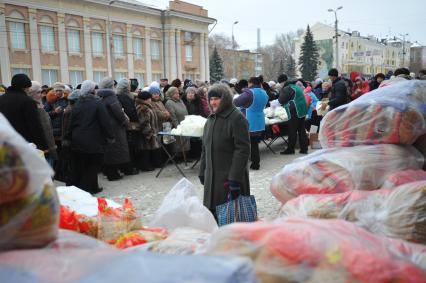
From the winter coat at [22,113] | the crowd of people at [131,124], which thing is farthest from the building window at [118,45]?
the winter coat at [22,113]

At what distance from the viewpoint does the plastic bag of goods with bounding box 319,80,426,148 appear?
283 cm

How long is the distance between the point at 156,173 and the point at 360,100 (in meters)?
5.00

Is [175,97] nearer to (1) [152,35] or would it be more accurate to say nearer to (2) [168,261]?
(2) [168,261]

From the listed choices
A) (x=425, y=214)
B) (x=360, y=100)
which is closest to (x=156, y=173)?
(x=360, y=100)

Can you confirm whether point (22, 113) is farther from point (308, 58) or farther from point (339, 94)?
point (308, 58)

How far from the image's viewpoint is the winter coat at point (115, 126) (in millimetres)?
6719

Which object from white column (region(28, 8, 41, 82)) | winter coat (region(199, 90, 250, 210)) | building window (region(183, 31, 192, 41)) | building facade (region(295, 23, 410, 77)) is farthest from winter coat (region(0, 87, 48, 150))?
building facade (region(295, 23, 410, 77))

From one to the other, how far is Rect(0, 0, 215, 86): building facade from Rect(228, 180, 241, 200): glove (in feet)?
90.0

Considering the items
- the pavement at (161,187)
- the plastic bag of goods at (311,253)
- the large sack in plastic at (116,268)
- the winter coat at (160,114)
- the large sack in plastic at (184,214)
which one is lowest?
the pavement at (161,187)

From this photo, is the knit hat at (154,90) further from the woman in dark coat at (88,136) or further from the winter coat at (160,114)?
the woman in dark coat at (88,136)

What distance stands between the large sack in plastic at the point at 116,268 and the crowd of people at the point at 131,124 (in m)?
2.54

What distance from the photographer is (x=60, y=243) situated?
4.50 ft

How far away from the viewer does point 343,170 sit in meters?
2.59

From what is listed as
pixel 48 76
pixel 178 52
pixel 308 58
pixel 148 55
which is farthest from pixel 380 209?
pixel 308 58
